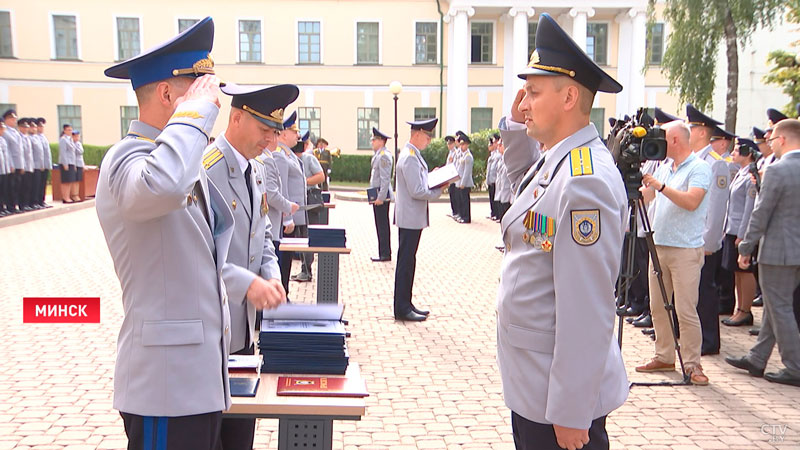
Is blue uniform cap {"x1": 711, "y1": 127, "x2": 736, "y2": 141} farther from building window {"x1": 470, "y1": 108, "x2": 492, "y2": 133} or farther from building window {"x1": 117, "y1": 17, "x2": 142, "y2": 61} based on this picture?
building window {"x1": 117, "y1": 17, "x2": 142, "y2": 61}

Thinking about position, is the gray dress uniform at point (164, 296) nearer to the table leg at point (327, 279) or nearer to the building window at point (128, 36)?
the table leg at point (327, 279)

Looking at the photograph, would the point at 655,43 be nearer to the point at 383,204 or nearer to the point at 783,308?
the point at 383,204

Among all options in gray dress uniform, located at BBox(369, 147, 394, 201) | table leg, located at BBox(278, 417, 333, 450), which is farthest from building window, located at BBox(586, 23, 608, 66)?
table leg, located at BBox(278, 417, 333, 450)

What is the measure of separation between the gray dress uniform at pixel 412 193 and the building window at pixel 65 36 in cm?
3380

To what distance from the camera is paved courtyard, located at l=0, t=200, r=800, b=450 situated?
4.57 meters

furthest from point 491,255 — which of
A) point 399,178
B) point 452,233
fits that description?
point 399,178

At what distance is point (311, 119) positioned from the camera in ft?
123

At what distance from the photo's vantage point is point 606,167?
2316 mm

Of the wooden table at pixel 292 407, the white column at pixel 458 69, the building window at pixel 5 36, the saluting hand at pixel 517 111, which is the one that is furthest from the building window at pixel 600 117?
the wooden table at pixel 292 407

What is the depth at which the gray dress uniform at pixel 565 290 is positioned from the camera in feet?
7.25

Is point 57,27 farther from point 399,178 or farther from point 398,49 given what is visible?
point 399,178

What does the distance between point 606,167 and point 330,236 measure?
4.79 metres

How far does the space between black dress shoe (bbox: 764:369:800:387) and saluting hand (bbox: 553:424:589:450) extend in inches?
172

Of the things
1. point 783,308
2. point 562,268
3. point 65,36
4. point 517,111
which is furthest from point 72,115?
point 562,268
